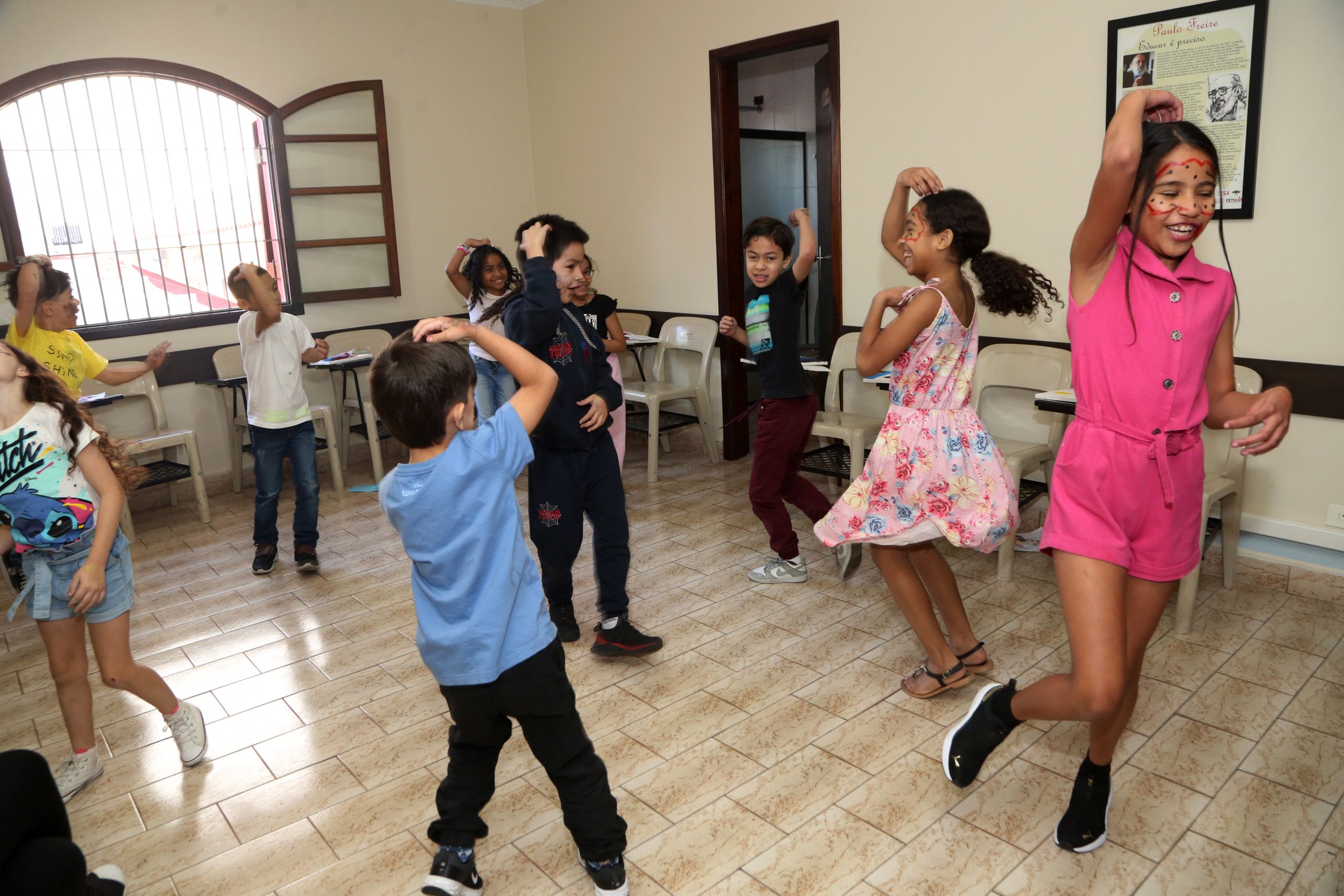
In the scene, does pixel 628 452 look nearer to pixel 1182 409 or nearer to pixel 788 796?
pixel 788 796

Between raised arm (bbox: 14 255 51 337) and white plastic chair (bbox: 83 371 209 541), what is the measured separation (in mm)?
879

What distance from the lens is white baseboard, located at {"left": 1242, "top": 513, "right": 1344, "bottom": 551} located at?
3.23m

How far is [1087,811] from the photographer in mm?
1932

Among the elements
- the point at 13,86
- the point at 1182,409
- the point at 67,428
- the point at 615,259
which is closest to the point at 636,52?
the point at 615,259

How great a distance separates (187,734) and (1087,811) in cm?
223

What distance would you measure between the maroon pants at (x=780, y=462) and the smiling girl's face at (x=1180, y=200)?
1751 millimetres

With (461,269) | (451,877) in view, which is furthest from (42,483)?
(461,269)

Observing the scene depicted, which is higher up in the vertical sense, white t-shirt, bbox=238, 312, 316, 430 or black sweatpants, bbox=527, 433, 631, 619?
white t-shirt, bbox=238, 312, 316, 430

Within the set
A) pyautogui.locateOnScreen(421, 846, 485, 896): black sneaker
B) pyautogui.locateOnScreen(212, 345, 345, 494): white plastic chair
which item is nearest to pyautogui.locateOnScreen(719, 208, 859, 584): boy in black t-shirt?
pyautogui.locateOnScreen(421, 846, 485, 896): black sneaker

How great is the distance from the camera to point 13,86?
4.49 metres

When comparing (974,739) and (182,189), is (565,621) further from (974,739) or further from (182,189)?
(182,189)

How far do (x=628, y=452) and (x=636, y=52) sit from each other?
242cm

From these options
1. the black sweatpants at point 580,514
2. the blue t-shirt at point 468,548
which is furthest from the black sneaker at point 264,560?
the blue t-shirt at point 468,548

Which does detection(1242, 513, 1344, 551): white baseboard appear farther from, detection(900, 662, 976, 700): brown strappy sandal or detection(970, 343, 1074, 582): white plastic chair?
detection(900, 662, 976, 700): brown strappy sandal
